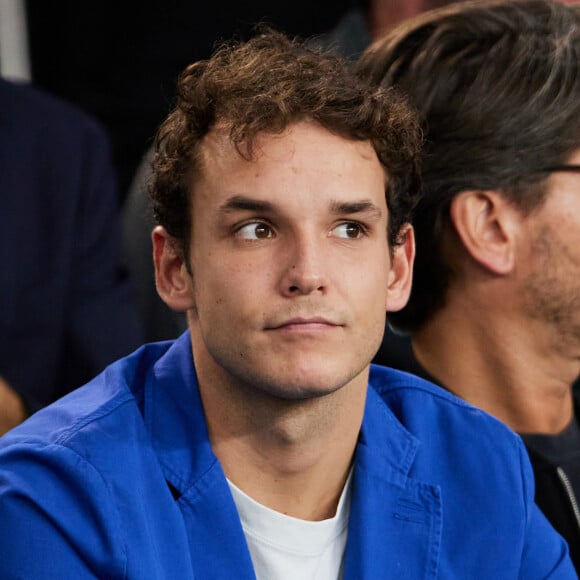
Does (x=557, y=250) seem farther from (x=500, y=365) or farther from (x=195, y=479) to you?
(x=195, y=479)

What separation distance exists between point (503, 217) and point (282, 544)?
74 cm

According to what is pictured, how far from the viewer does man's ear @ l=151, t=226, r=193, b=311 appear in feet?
6.05

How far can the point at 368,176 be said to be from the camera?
1776 millimetres

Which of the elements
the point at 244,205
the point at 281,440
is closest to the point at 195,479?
the point at 281,440

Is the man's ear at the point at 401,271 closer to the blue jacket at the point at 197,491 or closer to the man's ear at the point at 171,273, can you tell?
the blue jacket at the point at 197,491

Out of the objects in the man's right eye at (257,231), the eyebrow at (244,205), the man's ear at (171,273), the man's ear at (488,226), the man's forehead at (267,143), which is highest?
the man's forehead at (267,143)

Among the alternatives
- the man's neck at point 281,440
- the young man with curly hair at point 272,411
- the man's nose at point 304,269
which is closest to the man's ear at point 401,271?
the young man with curly hair at point 272,411

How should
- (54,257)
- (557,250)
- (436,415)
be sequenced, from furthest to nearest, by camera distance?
(54,257) → (557,250) → (436,415)

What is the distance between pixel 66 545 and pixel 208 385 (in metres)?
0.32

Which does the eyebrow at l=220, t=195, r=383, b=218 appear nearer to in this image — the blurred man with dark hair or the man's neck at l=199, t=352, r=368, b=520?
the man's neck at l=199, t=352, r=368, b=520

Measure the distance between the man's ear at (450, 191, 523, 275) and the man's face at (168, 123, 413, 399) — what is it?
48 cm

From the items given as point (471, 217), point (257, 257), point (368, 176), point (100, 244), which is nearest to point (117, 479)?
point (257, 257)

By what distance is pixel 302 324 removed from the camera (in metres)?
1.66

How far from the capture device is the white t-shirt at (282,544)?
1768 mm
